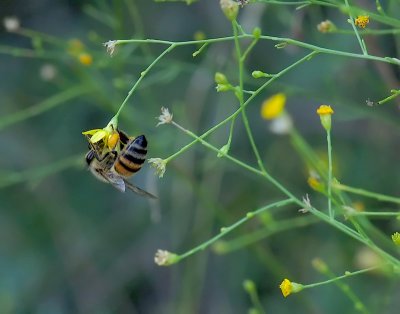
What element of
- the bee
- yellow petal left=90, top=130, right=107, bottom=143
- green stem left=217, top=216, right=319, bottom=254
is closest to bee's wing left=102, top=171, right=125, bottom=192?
the bee

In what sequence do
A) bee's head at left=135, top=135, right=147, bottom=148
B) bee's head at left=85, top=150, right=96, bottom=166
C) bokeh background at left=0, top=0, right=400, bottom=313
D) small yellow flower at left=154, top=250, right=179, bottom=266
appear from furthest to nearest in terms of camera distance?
bokeh background at left=0, top=0, right=400, bottom=313, bee's head at left=85, top=150, right=96, bottom=166, bee's head at left=135, top=135, right=147, bottom=148, small yellow flower at left=154, top=250, right=179, bottom=266

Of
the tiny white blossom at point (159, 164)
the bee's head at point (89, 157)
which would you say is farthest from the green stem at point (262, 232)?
the tiny white blossom at point (159, 164)

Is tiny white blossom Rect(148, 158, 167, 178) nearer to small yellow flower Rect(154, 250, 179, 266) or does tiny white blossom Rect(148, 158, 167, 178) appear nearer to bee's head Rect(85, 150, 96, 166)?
small yellow flower Rect(154, 250, 179, 266)

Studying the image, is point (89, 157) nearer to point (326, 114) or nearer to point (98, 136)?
point (98, 136)

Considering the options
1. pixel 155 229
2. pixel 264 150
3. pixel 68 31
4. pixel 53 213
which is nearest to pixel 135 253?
pixel 155 229

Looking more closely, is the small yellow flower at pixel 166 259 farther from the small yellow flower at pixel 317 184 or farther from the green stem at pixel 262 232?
the green stem at pixel 262 232

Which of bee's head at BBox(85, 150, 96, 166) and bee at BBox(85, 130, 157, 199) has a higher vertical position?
bee at BBox(85, 130, 157, 199)

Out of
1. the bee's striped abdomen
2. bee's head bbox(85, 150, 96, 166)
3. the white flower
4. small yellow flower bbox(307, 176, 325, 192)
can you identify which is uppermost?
the white flower

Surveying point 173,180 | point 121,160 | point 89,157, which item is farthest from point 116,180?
point 173,180
